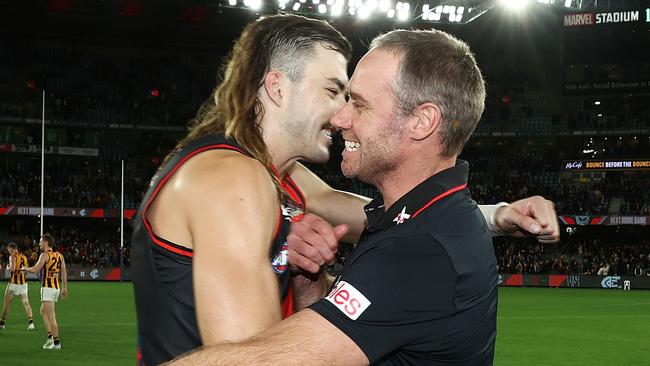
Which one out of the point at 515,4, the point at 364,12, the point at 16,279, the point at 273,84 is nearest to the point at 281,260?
the point at 273,84

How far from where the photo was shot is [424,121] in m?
2.91

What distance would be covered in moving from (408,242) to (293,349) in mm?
488

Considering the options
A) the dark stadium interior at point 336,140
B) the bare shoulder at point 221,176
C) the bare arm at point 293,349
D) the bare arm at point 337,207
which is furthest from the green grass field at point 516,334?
the dark stadium interior at point 336,140

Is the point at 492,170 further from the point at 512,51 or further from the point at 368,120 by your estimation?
the point at 368,120

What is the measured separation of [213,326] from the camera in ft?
9.02

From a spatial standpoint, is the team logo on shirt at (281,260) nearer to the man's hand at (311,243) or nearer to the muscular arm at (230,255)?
the man's hand at (311,243)

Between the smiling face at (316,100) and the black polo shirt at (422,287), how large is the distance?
977 mm

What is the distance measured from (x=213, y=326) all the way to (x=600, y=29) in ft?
155

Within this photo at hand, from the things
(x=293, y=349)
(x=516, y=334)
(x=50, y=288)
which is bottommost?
(x=516, y=334)

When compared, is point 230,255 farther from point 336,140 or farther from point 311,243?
point 336,140

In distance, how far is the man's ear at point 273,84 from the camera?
3.60 m

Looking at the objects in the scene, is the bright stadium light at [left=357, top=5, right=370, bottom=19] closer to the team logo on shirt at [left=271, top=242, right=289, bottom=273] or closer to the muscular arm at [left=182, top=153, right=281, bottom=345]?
the team logo on shirt at [left=271, top=242, right=289, bottom=273]

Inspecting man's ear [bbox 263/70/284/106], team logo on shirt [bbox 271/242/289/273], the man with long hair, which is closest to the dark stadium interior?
the man with long hair

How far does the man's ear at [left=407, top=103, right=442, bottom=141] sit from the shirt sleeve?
0.53 m
